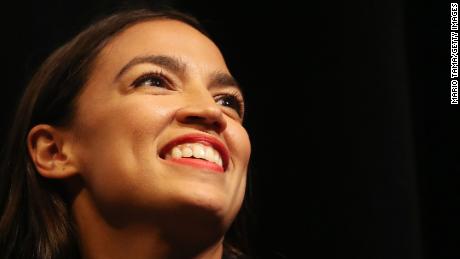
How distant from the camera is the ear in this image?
1.15 meters

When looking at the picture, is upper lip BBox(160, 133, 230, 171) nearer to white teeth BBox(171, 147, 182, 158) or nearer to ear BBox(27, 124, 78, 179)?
white teeth BBox(171, 147, 182, 158)

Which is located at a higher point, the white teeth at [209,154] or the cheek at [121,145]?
the cheek at [121,145]

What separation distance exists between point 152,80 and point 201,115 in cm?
15

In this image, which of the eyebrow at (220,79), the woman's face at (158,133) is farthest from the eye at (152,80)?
the eyebrow at (220,79)

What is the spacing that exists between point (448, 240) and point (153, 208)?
2.55 feet

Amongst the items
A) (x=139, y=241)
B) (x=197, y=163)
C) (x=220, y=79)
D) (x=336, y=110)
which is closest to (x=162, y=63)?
(x=220, y=79)

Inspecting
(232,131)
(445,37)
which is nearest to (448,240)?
(445,37)

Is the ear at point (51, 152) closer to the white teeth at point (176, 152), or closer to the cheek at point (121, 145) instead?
the cheek at point (121, 145)

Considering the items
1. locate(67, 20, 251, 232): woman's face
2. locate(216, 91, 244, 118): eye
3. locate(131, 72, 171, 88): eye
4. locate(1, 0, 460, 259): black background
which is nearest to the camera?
locate(67, 20, 251, 232): woman's face

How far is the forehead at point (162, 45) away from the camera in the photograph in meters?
1.17

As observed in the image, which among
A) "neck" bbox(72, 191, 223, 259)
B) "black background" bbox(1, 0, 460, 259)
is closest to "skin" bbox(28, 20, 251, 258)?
"neck" bbox(72, 191, 223, 259)

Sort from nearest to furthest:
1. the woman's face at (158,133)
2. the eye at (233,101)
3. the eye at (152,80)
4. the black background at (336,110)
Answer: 1. the woman's face at (158,133)
2. the eye at (152,80)
3. the eye at (233,101)
4. the black background at (336,110)

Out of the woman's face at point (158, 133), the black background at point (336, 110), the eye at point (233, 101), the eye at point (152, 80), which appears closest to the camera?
the woman's face at point (158, 133)

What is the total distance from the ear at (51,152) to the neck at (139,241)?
89 mm
